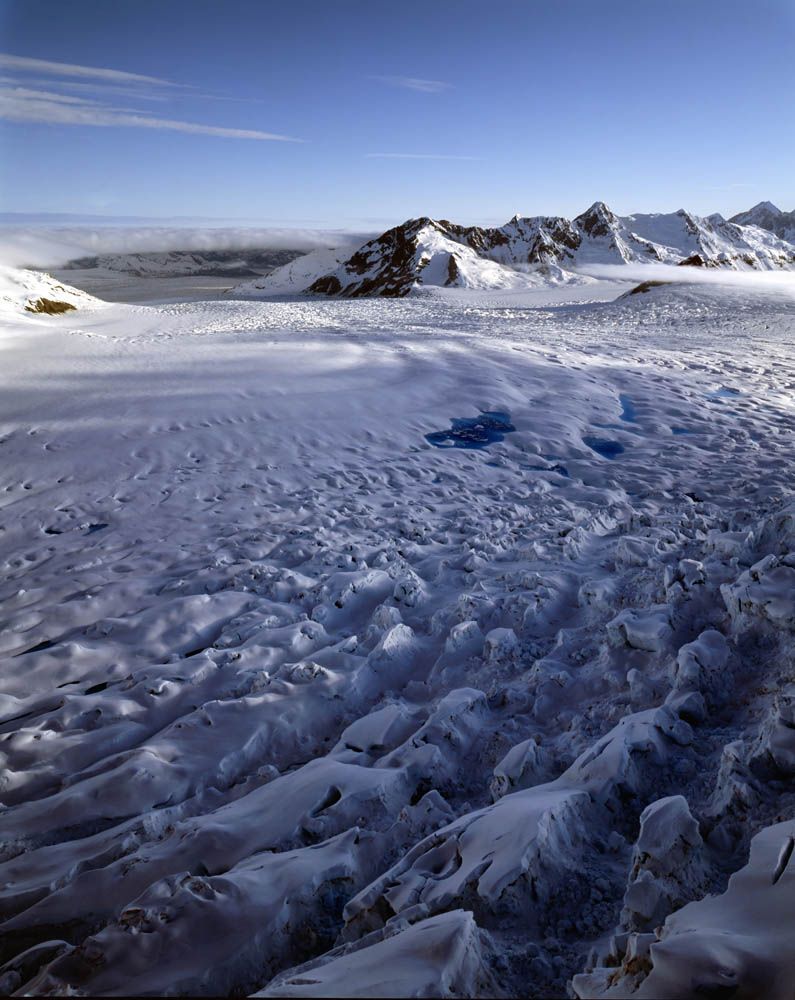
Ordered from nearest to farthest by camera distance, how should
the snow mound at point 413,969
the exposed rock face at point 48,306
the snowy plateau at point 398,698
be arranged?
1. the snow mound at point 413,969
2. the snowy plateau at point 398,698
3. the exposed rock face at point 48,306

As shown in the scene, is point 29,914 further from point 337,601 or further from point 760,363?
point 760,363

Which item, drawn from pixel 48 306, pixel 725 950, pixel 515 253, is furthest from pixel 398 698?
pixel 515 253

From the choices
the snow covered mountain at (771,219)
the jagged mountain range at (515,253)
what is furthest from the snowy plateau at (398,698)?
the snow covered mountain at (771,219)

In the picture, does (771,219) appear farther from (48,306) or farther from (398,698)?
(398,698)

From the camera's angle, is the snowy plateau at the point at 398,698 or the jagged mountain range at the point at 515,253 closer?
the snowy plateau at the point at 398,698

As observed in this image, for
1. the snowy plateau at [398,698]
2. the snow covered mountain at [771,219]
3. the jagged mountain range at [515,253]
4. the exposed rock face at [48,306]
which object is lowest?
the snowy plateau at [398,698]

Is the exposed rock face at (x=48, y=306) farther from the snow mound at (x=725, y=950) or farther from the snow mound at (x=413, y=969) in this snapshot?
the snow mound at (x=725, y=950)

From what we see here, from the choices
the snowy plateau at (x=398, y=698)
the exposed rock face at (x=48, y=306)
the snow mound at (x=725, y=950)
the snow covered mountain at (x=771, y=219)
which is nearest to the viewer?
the snow mound at (x=725, y=950)
